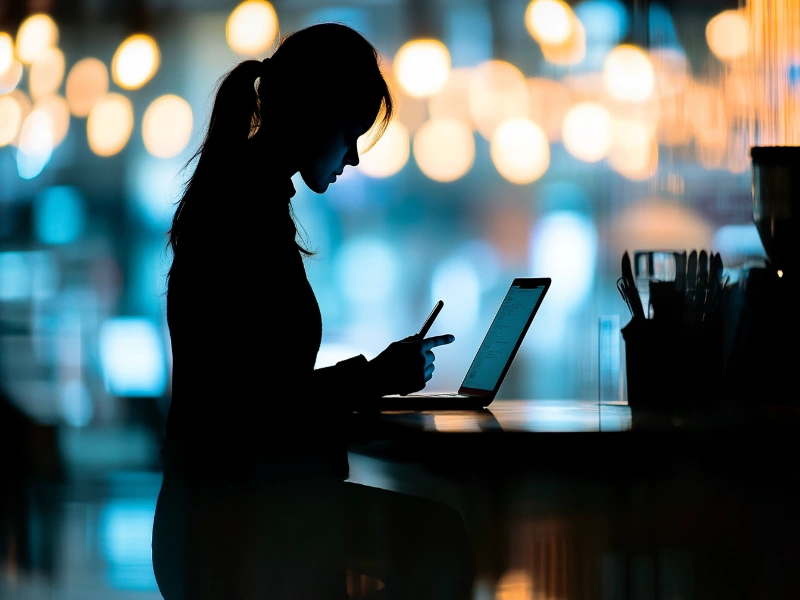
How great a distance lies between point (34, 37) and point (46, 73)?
0.17m

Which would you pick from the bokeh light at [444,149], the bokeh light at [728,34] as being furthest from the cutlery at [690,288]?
the bokeh light at [444,149]

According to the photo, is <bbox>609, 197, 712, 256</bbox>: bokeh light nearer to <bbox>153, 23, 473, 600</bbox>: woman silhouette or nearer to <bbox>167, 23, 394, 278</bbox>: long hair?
<bbox>153, 23, 473, 600</bbox>: woman silhouette

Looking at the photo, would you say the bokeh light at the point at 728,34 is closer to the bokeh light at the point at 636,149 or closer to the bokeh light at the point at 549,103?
the bokeh light at the point at 636,149

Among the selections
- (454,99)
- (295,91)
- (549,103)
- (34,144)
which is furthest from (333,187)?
(295,91)

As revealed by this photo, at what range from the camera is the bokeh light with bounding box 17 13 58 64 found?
3.44 metres

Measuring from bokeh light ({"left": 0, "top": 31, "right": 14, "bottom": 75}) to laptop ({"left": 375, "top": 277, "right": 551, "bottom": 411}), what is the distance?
2866 mm

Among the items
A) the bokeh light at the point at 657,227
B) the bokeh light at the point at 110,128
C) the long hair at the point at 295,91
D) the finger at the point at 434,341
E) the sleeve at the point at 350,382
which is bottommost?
the sleeve at the point at 350,382

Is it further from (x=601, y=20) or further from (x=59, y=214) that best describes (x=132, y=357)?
(x=601, y=20)

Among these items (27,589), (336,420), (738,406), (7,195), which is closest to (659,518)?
(738,406)

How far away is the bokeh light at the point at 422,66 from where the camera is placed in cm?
323

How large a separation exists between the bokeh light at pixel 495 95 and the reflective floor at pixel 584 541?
7.97ft

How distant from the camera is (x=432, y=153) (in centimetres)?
329

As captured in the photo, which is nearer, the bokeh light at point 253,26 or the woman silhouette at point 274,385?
the woman silhouette at point 274,385

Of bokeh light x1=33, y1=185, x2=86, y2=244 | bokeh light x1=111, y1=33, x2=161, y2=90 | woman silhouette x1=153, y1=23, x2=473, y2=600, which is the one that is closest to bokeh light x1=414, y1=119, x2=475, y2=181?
bokeh light x1=111, y1=33, x2=161, y2=90
